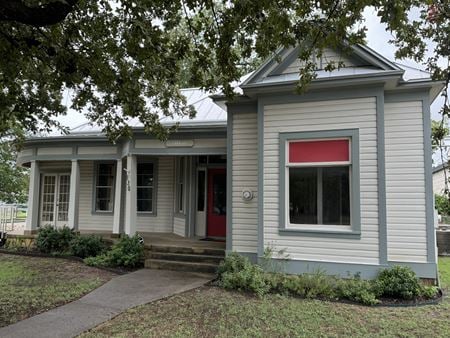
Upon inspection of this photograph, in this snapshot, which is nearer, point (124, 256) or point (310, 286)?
point (310, 286)

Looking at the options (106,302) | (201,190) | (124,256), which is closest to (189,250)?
(124,256)

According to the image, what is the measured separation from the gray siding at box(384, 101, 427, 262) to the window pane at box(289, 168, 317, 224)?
151 centimetres

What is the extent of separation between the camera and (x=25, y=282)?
785 centimetres

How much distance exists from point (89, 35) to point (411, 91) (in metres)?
6.42

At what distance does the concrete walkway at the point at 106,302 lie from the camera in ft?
16.6

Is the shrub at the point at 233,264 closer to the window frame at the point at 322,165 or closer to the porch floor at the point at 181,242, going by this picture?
the window frame at the point at 322,165

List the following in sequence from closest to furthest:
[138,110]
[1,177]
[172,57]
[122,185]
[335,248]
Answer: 1. [172,57]
2. [138,110]
3. [335,248]
4. [122,185]
5. [1,177]

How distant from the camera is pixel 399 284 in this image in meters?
6.60

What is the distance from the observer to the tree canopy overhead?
3.89m

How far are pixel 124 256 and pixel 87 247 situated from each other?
1.79m

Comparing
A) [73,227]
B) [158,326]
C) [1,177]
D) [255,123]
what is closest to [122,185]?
[73,227]

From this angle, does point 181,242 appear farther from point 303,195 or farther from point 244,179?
point 303,195

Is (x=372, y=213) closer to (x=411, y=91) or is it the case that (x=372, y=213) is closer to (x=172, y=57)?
(x=411, y=91)

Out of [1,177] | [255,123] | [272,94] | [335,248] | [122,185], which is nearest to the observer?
[335,248]
